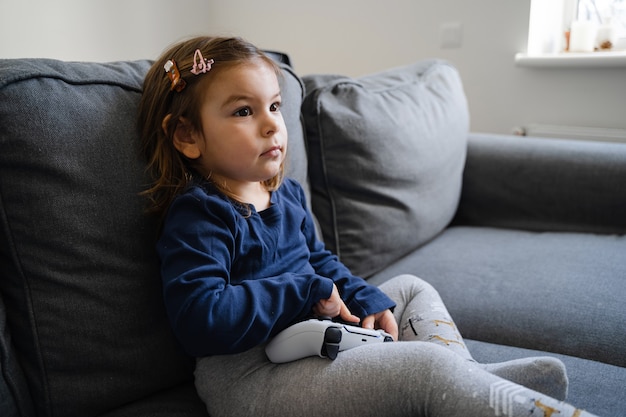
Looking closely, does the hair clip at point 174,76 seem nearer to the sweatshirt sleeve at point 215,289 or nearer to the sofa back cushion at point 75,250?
the sofa back cushion at point 75,250

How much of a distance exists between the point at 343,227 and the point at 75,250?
2.44 feet

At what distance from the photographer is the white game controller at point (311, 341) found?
997 millimetres

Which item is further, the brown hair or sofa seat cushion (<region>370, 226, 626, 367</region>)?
sofa seat cushion (<region>370, 226, 626, 367</region>)

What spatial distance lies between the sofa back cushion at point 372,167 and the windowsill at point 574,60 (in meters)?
0.99

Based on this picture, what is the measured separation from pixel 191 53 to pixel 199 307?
46 centimetres

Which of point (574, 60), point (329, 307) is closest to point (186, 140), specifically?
point (329, 307)

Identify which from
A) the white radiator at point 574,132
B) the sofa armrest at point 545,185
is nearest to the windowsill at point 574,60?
the white radiator at point 574,132

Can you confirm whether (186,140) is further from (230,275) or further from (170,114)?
(230,275)

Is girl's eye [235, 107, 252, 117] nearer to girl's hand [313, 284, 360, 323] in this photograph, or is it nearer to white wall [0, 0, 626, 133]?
girl's hand [313, 284, 360, 323]

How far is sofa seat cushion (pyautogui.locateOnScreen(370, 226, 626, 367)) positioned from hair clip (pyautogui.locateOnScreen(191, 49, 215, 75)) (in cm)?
75

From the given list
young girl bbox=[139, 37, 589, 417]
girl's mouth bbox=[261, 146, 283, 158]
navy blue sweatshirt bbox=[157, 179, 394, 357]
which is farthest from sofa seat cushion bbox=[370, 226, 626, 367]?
girl's mouth bbox=[261, 146, 283, 158]

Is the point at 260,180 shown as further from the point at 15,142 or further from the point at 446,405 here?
the point at 446,405

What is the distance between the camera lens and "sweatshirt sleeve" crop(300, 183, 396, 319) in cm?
121

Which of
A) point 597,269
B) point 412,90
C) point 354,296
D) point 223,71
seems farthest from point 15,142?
point 597,269
